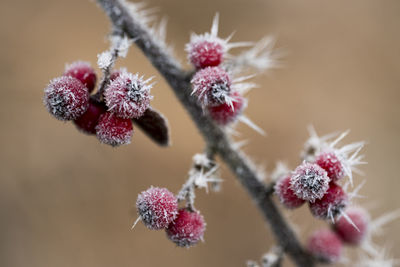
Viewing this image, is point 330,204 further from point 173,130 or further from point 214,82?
point 173,130

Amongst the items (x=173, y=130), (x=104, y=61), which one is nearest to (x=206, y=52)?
(x=104, y=61)

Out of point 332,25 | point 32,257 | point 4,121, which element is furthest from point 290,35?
point 32,257

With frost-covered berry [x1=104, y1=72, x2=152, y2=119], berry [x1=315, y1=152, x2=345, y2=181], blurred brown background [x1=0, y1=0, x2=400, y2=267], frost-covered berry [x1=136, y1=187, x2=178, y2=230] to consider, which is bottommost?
frost-covered berry [x1=136, y1=187, x2=178, y2=230]

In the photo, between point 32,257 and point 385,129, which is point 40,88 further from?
point 385,129

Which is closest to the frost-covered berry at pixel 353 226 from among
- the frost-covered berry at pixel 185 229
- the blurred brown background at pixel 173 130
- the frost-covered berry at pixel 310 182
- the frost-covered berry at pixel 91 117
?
A: the frost-covered berry at pixel 310 182

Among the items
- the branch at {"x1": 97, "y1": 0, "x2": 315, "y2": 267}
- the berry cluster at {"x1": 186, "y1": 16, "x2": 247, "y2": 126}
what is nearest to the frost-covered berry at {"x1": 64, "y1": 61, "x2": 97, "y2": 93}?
the branch at {"x1": 97, "y1": 0, "x2": 315, "y2": 267}

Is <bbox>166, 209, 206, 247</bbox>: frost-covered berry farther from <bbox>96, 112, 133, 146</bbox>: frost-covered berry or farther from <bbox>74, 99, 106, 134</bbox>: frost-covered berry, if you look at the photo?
<bbox>74, 99, 106, 134</bbox>: frost-covered berry
